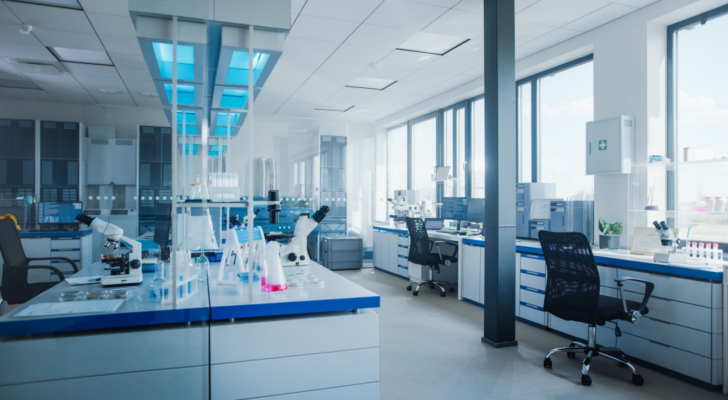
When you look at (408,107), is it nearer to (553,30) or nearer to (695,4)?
(553,30)

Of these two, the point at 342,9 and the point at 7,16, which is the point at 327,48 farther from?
the point at 7,16

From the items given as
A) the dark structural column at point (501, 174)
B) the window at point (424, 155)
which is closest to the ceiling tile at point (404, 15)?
the dark structural column at point (501, 174)

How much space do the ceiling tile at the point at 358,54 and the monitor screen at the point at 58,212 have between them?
13.3 feet

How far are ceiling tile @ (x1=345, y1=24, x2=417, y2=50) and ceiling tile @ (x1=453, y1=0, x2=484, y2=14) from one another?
636 mm

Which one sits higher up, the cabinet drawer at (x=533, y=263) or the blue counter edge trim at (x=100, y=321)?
the blue counter edge trim at (x=100, y=321)

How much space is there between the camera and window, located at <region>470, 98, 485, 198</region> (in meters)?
6.45

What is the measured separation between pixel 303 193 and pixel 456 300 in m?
3.42

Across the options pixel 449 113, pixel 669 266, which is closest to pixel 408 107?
pixel 449 113

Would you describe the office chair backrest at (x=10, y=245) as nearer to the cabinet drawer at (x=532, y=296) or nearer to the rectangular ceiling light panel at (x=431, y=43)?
the cabinet drawer at (x=532, y=296)

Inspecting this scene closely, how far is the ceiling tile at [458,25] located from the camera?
158 inches

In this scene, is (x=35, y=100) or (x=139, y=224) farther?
(x=139, y=224)

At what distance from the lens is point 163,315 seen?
1635 mm

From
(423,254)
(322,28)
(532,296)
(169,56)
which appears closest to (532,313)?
(532,296)

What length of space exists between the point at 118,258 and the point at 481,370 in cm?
252
